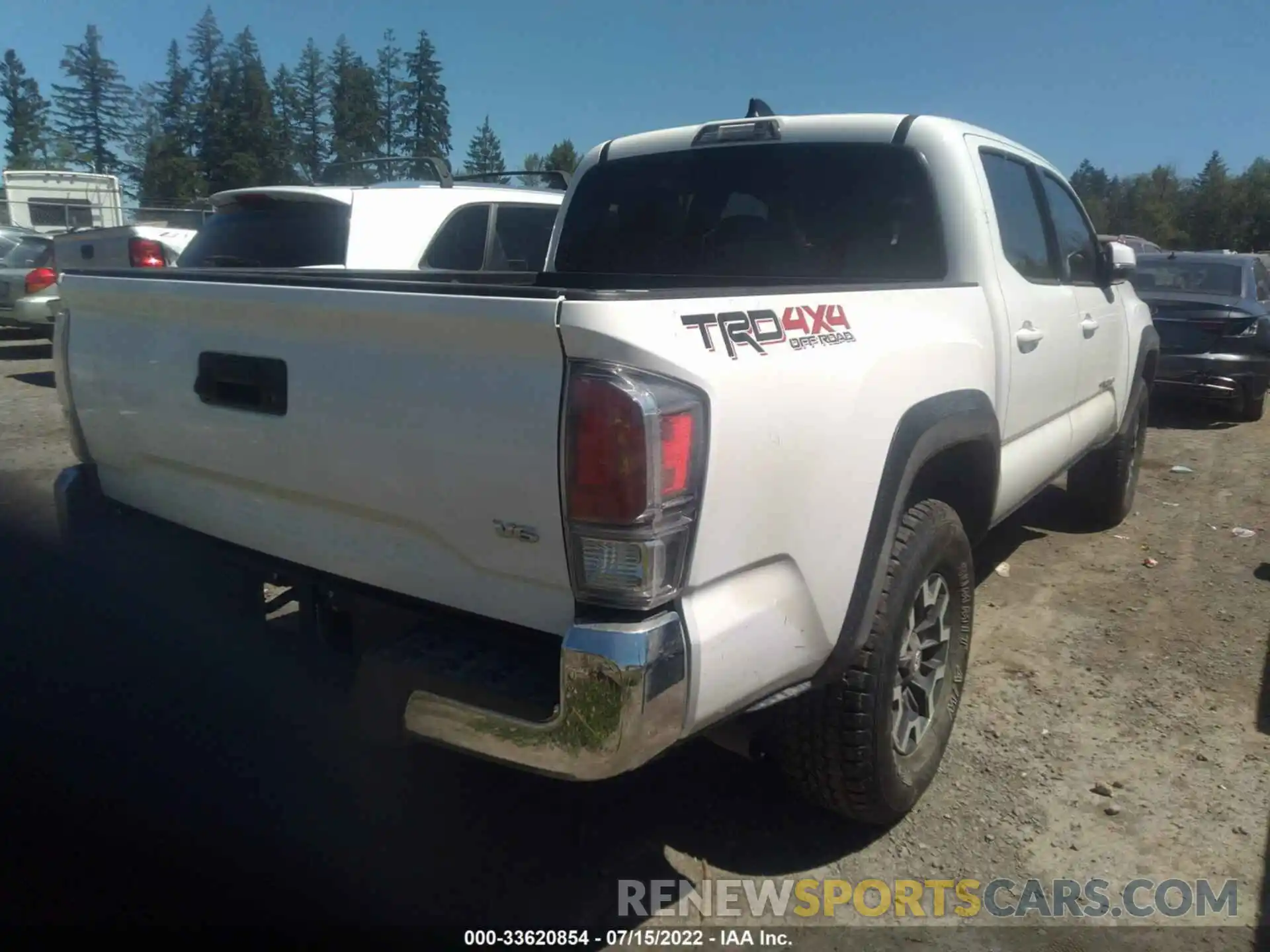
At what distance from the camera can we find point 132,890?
2.57 m

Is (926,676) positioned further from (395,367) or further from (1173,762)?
(395,367)

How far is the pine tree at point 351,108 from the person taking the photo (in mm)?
59688

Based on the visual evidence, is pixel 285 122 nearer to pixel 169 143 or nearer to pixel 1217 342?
pixel 169 143

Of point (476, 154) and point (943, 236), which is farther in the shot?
point (476, 154)

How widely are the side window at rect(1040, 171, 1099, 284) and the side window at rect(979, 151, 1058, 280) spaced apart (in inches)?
9.0

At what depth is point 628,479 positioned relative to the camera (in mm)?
1855

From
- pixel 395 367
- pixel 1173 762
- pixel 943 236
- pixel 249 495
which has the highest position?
pixel 943 236

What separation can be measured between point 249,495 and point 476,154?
6966 cm

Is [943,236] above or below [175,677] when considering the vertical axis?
above

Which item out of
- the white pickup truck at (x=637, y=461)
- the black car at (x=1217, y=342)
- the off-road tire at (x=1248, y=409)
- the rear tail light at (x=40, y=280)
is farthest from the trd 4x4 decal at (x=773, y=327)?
the rear tail light at (x=40, y=280)

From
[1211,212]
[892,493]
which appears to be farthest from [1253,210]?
[892,493]

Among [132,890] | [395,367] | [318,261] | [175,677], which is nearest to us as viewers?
[395,367]

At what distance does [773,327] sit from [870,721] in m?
1.06

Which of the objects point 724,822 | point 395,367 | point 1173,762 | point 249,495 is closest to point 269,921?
point 249,495
